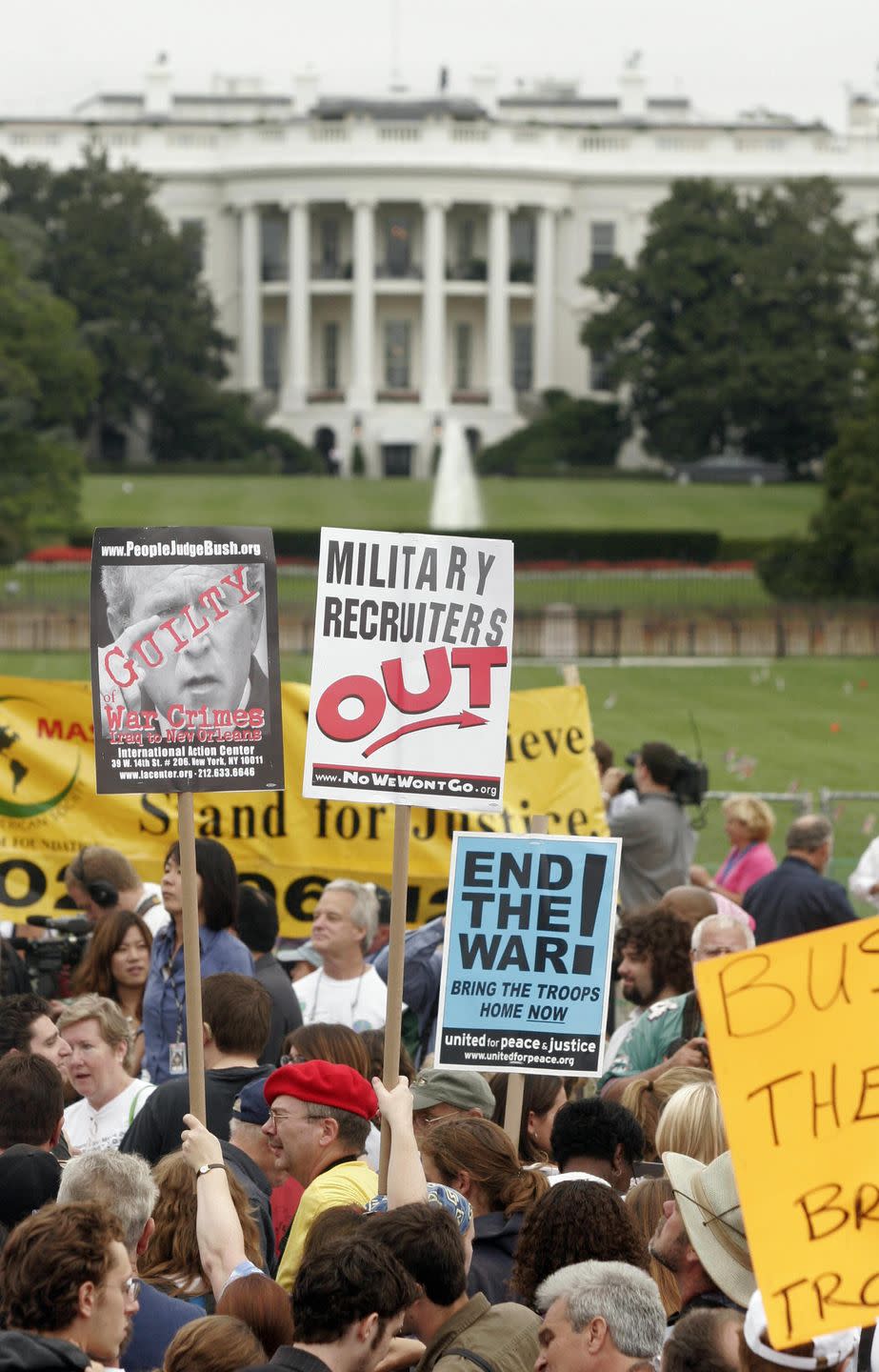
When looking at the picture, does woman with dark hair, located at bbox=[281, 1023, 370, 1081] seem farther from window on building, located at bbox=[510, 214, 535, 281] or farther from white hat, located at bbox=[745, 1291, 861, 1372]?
window on building, located at bbox=[510, 214, 535, 281]

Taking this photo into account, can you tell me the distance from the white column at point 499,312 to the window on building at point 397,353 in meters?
3.45

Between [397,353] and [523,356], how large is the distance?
484cm

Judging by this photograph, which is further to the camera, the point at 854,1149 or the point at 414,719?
the point at 414,719

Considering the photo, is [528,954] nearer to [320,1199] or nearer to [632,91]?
[320,1199]

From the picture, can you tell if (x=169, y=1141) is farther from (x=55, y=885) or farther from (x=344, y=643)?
(x=55, y=885)

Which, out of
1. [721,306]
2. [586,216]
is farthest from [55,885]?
[586,216]

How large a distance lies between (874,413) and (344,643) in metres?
33.7

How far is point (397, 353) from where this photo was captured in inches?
3792

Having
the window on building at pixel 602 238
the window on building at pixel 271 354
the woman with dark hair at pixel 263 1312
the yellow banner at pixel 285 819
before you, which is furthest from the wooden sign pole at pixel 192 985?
the window on building at pixel 602 238

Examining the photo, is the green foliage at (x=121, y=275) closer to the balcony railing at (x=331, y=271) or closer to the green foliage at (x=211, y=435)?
the green foliage at (x=211, y=435)

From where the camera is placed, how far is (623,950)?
26.5ft

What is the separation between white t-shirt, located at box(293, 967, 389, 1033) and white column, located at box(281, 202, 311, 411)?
83822 mm

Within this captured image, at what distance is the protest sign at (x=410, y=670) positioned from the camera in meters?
6.21

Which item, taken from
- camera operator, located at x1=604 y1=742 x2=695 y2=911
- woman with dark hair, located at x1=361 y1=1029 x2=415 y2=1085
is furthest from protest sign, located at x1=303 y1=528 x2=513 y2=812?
camera operator, located at x1=604 y1=742 x2=695 y2=911
